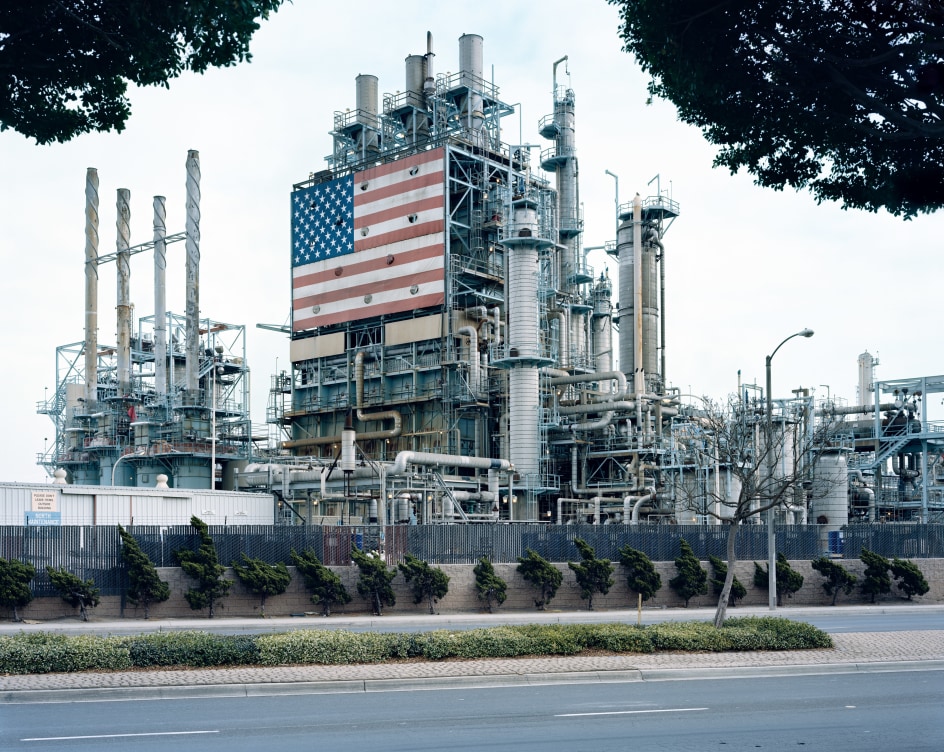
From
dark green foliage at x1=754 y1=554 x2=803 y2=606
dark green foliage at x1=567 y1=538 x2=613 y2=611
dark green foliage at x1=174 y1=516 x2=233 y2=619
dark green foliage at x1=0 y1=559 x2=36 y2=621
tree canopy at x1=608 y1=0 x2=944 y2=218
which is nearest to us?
tree canopy at x1=608 y1=0 x2=944 y2=218

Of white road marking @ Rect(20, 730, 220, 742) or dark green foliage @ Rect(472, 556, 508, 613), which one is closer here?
white road marking @ Rect(20, 730, 220, 742)

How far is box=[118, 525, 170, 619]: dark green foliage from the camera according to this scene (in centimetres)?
3084

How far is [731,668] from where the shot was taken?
19.3 m

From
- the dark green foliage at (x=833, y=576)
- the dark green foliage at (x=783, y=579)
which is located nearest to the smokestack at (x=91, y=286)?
the dark green foliage at (x=783, y=579)

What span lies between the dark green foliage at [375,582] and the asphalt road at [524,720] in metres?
15.5

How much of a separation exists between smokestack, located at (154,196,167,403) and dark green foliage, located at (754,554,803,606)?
49164mm

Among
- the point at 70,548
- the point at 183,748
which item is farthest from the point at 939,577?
the point at 183,748

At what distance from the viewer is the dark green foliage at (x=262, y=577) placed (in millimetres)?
31781

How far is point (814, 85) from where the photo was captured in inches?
455

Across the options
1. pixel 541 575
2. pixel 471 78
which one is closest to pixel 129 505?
pixel 541 575

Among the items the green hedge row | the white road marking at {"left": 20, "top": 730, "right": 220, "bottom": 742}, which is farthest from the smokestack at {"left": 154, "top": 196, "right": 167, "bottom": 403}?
the white road marking at {"left": 20, "top": 730, "right": 220, "bottom": 742}

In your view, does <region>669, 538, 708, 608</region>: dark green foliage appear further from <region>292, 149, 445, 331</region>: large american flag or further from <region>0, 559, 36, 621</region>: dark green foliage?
<region>292, 149, 445, 331</region>: large american flag

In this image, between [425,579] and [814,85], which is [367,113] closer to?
[425,579]

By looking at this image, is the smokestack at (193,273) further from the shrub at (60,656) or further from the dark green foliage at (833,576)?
the shrub at (60,656)
